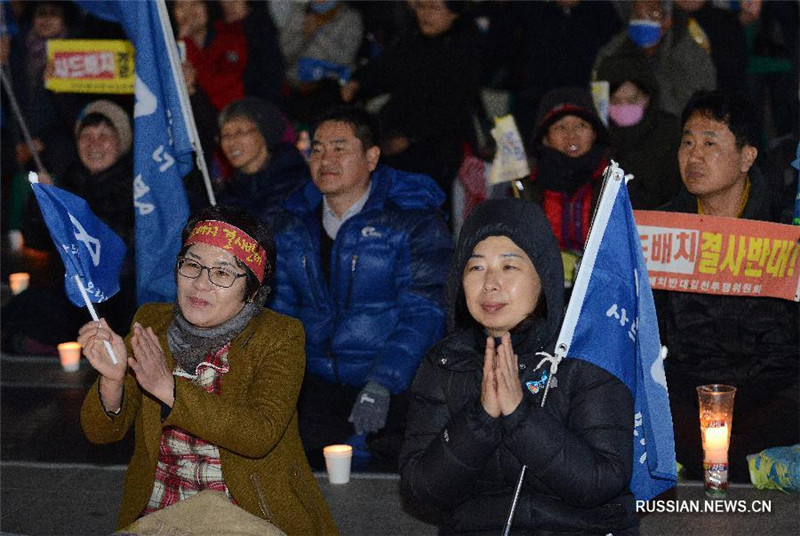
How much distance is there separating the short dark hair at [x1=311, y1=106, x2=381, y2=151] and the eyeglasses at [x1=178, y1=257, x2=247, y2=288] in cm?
247

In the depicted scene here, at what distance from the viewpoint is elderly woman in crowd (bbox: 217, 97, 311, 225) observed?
26.3 ft

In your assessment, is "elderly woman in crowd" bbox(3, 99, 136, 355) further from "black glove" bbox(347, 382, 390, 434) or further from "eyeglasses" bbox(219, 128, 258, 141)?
"black glove" bbox(347, 382, 390, 434)

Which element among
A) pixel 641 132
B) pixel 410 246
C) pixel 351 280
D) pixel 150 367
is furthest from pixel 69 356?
pixel 150 367

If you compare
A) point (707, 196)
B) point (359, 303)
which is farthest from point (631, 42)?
point (359, 303)

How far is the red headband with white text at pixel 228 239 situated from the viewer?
450 cm

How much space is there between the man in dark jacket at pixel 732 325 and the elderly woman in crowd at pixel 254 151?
2473 millimetres

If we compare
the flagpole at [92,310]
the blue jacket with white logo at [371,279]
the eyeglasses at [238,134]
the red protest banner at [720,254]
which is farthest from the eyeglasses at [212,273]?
the eyeglasses at [238,134]

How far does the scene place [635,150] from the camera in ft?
27.4

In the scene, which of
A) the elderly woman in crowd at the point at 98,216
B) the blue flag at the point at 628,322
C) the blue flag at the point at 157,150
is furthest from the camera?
the elderly woman in crowd at the point at 98,216

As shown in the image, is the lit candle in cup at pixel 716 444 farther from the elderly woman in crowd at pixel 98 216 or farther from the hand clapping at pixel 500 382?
the elderly woman in crowd at pixel 98 216

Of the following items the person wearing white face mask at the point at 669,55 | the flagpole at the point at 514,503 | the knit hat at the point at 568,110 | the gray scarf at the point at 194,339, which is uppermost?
the person wearing white face mask at the point at 669,55

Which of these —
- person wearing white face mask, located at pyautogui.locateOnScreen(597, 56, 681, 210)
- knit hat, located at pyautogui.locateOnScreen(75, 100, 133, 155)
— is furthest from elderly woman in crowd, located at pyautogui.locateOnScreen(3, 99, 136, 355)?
person wearing white face mask, located at pyautogui.locateOnScreen(597, 56, 681, 210)

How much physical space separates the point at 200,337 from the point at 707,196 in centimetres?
310

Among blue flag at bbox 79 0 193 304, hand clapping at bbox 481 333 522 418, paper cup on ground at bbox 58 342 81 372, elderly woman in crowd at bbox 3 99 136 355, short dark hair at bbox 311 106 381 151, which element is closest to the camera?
hand clapping at bbox 481 333 522 418
